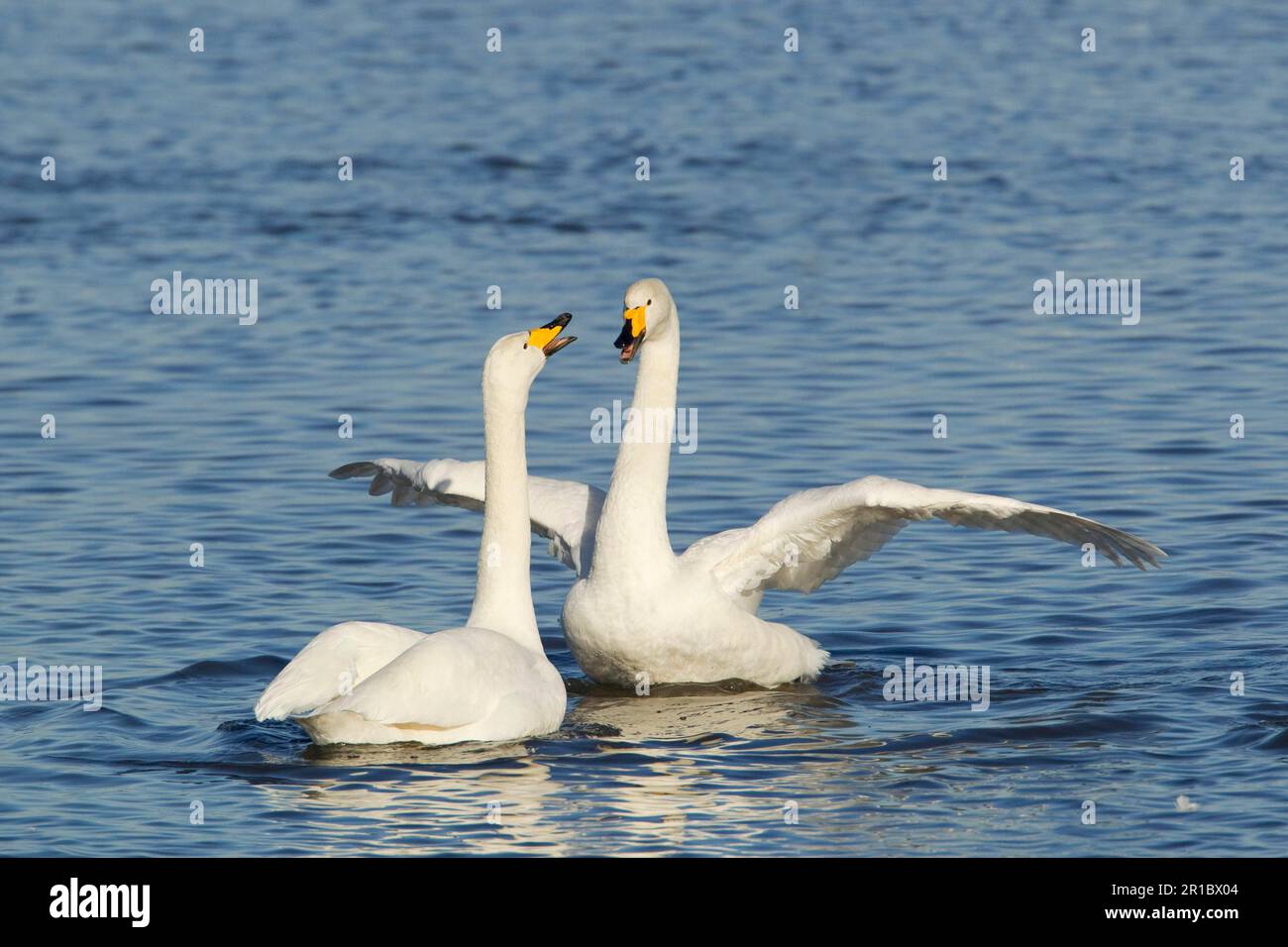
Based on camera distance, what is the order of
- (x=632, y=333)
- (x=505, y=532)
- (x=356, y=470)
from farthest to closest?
(x=356, y=470)
(x=632, y=333)
(x=505, y=532)

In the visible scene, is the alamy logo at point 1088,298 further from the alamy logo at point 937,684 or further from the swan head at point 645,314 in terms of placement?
Result: the swan head at point 645,314

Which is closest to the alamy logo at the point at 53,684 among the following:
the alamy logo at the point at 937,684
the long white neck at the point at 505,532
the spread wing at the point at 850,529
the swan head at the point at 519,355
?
the long white neck at the point at 505,532

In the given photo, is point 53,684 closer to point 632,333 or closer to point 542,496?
point 542,496

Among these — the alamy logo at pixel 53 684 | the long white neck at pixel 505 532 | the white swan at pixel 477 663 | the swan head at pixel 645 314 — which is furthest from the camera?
the swan head at pixel 645 314

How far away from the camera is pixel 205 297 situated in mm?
22531

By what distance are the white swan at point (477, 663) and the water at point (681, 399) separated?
0.22 meters

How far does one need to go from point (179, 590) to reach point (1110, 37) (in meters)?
28.1

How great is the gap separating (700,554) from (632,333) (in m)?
1.32

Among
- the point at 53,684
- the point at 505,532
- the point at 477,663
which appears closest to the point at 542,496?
the point at 505,532

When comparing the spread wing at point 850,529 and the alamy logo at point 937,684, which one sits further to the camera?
the alamy logo at point 937,684

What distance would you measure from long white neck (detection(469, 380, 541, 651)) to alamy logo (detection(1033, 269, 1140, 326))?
10.7 meters

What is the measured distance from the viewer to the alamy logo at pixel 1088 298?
21.1m

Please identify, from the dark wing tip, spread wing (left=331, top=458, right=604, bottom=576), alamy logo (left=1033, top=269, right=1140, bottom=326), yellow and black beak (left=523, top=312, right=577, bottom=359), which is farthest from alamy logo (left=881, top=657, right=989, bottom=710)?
alamy logo (left=1033, top=269, right=1140, bottom=326)

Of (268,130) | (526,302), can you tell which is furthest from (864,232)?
(268,130)
